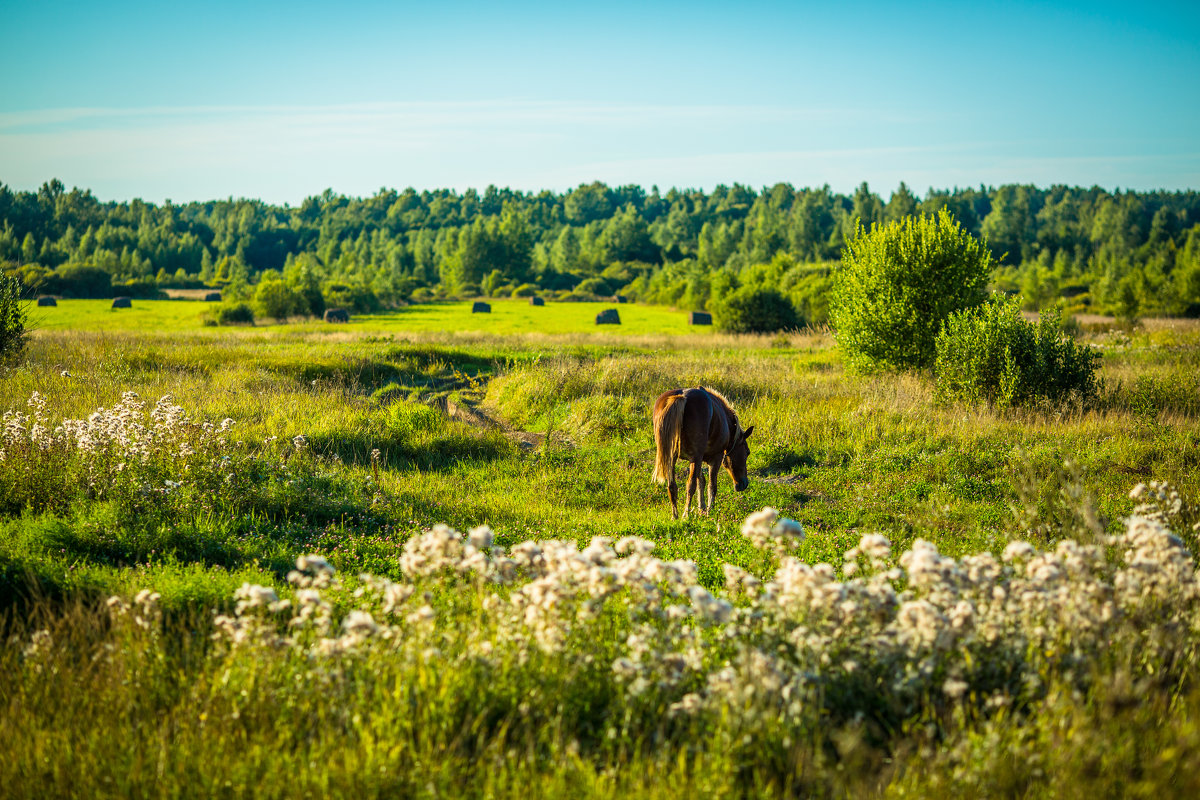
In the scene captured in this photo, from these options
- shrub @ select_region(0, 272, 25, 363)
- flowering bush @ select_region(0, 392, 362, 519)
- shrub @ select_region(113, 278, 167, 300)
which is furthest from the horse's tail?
shrub @ select_region(113, 278, 167, 300)

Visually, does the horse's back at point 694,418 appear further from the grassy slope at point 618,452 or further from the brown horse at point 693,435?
the grassy slope at point 618,452

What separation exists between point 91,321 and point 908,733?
5957 cm

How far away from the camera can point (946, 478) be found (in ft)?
38.9

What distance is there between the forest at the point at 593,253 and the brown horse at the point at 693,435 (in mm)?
46101

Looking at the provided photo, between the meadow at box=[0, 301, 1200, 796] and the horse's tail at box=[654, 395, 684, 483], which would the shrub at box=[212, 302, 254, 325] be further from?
the horse's tail at box=[654, 395, 684, 483]

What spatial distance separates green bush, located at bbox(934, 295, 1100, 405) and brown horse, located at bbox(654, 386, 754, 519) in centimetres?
914

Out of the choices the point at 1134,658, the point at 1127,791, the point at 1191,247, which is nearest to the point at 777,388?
the point at 1134,658

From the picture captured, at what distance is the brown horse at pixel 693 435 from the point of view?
981cm

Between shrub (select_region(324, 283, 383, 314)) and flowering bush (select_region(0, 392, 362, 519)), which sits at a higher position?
shrub (select_region(324, 283, 383, 314))

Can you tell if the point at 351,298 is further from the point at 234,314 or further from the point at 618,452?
the point at 618,452

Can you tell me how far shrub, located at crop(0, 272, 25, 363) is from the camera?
735 inches

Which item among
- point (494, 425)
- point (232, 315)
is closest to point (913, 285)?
point (494, 425)

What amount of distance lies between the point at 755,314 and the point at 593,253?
89.0m

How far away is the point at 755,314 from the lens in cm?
5231
